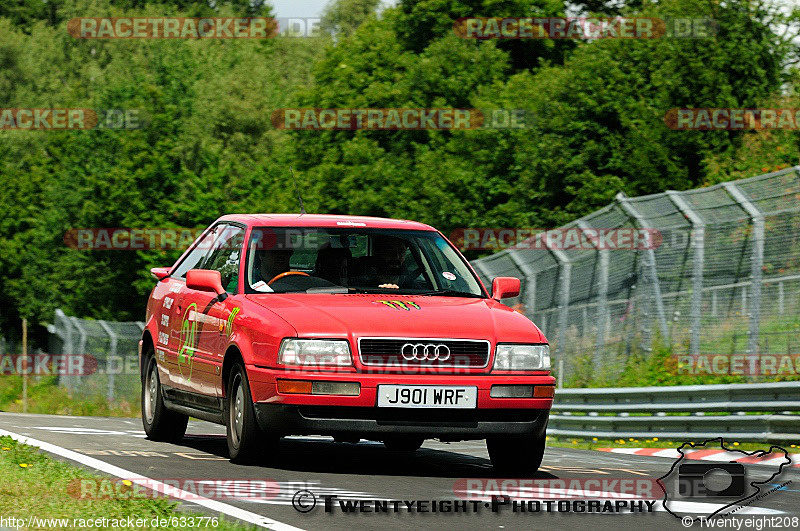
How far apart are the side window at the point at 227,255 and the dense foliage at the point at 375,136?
844 inches

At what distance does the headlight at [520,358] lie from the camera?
9.30 m

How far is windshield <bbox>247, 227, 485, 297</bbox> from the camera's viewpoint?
1032cm

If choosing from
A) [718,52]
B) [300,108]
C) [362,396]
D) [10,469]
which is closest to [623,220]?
[362,396]

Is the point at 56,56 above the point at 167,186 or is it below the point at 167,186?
above

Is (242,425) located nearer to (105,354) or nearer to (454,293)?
(454,293)

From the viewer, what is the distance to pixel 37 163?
244 feet

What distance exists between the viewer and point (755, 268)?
1703 cm

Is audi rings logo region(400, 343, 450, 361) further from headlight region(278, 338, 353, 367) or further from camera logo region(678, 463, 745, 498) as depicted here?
camera logo region(678, 463, 745, 498)

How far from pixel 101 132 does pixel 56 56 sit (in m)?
26.7

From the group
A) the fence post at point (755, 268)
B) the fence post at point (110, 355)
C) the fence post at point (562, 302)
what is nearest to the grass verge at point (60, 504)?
the fence post at point (755, 268)

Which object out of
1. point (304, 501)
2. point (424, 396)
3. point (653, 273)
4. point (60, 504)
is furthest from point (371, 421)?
point (653, 273)

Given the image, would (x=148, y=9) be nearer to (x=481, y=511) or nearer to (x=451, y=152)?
(x=451, y=152)

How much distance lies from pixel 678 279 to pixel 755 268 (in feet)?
6.90

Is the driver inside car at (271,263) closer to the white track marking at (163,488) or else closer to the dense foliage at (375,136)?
the white track marking at (163,488)
